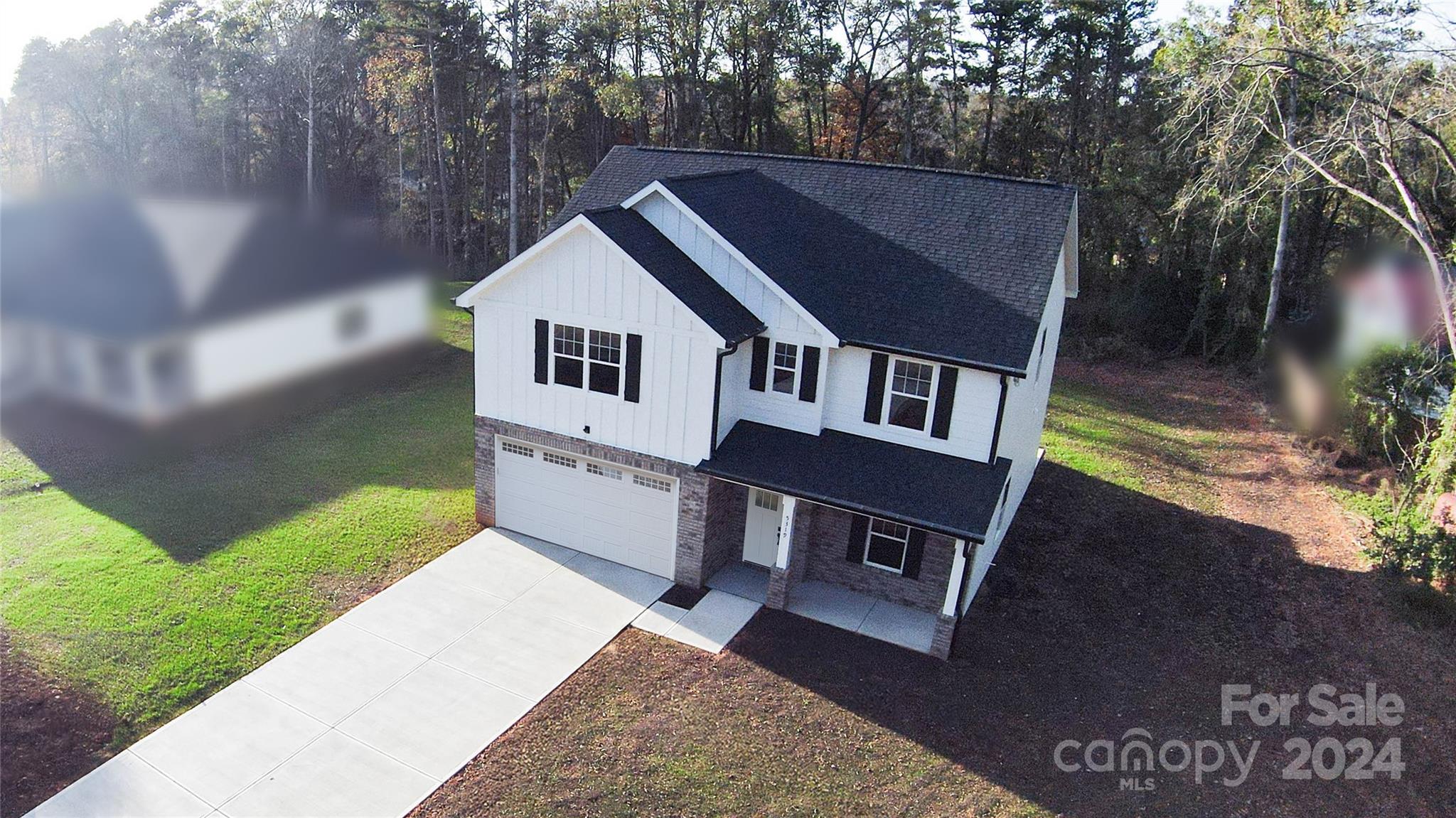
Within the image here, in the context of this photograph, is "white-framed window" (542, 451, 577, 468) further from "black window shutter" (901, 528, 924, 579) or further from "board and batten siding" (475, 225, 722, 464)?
"black window shutter" (901, 528, 924, 579)

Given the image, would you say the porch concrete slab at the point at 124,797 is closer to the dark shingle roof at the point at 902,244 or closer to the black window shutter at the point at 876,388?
the black window shutter at the point at 876,388

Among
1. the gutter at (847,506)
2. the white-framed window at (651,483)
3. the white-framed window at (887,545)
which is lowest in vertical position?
the white-framed window at (887,545)

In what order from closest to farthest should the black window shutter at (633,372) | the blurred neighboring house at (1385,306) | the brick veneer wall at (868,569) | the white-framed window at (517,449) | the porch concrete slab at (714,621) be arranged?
the porch concrete slab at (714,621)
the black window shutter at (633,372)
the brick veneer wall at (868,569)
the white-framed window at (517,449)
the blurred neighboring house at (1385,306)

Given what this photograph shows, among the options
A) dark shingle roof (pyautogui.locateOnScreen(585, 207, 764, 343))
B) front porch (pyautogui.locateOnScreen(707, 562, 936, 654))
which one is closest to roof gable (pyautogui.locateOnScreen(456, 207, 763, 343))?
dark shingle roof (pyautogui.locateOnScreen(585, 207, 764, 343))

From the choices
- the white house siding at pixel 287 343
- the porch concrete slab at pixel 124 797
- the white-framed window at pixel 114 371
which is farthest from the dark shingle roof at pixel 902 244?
the white-framed window at pixel 114 371

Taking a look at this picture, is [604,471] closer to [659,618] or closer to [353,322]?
[659,618]

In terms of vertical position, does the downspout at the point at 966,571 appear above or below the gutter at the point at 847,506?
below
